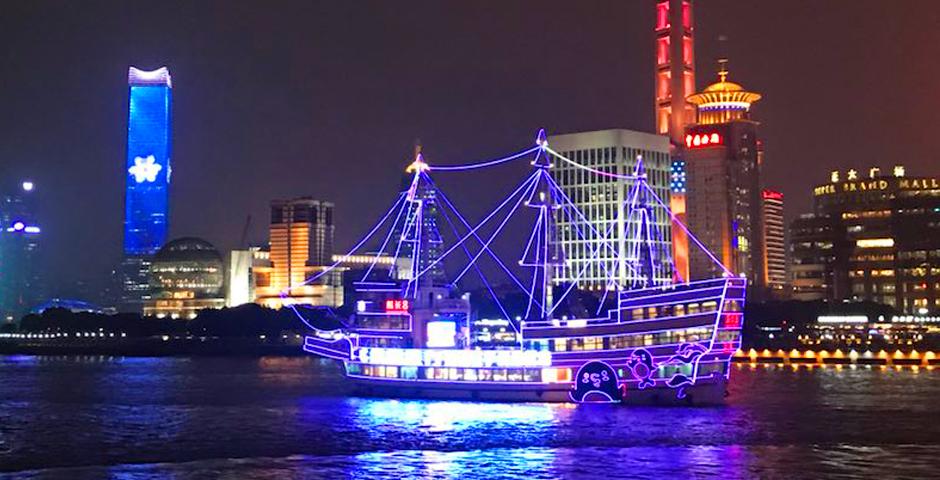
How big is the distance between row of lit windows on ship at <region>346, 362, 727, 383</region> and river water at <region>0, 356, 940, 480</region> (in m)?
2.23

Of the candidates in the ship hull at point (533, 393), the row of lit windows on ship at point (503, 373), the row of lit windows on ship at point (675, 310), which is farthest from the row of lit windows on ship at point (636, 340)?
the ship hull at point (533, 393)

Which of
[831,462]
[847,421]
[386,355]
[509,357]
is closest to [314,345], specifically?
[386,355]

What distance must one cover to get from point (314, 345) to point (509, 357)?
24873 mm

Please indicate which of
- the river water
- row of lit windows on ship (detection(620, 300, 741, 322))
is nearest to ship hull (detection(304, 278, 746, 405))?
row of lit windows on ship (detection(620, 300, 741, 322))

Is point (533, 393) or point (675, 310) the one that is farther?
point (533, 393)

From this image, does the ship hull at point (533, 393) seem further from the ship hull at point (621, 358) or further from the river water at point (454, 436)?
the river water at point (454, 436)

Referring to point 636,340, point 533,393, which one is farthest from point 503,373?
point 636,340

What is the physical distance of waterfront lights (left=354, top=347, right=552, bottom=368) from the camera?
8425 cm

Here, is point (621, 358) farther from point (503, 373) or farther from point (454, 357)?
point (454, 357)

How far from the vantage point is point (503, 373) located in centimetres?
8525

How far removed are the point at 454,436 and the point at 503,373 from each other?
20675mm

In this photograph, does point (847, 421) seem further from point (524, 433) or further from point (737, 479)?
point (737, 479)

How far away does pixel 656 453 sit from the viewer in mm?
56750

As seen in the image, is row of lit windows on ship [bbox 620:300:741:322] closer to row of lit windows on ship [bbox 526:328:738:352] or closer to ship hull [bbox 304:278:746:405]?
ship hull [bbox 304:278:746:405]
